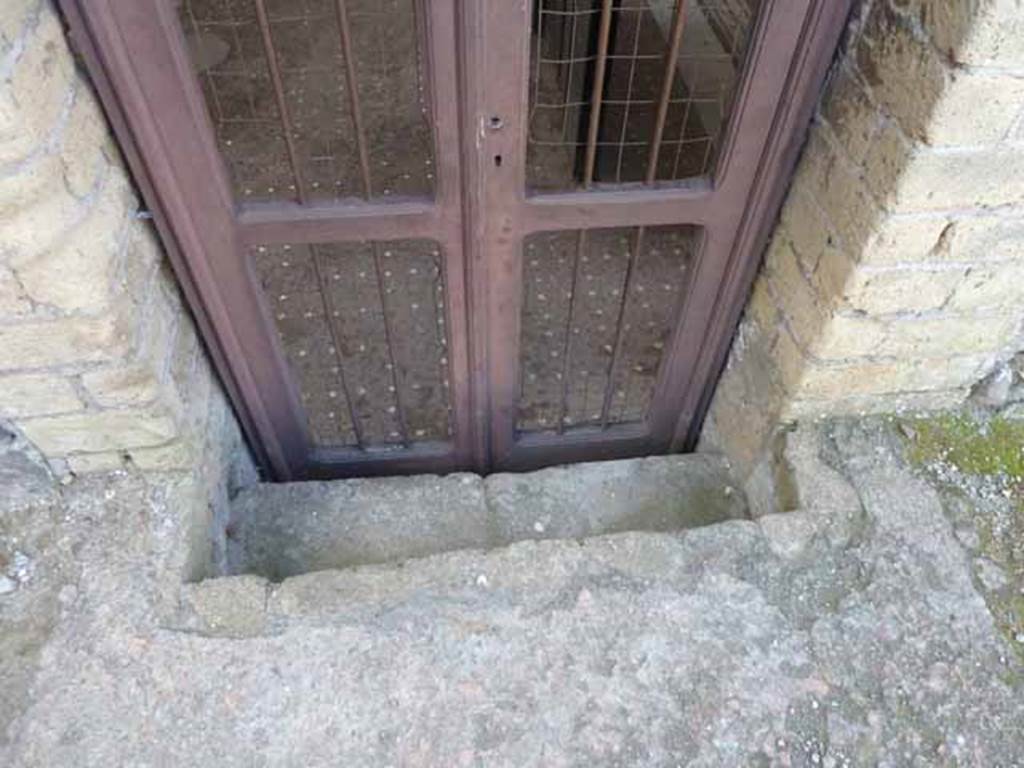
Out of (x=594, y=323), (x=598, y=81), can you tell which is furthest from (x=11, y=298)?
(x=594, y=323)

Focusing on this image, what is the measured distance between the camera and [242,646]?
1788 millimetres

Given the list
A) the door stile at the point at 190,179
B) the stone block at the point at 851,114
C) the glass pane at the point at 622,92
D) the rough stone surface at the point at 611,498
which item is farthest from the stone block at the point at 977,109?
the door stile at the point at 190,179

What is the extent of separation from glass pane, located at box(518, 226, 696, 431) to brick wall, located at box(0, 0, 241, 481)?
1.18 m

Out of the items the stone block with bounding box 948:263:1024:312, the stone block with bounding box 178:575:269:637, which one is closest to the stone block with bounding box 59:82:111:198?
the stone block with bounding box 178:575:269:637

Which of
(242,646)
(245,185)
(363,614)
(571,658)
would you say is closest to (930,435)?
(571,658)

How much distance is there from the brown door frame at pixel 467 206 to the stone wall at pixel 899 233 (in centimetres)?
10

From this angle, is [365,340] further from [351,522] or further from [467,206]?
[467,206]

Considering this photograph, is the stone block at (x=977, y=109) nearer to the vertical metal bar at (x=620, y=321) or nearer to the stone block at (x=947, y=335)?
the stone block at (x=947, y=335)

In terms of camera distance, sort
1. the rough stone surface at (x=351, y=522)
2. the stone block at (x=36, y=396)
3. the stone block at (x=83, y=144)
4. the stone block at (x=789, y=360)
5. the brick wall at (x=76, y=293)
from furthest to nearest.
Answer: the rough stone surface at (x=351, y=522)
the stone block at (x=789, y=360)
the stone block at (x=36, y=396)
the stone block at (x=83, y=144)
the brick wall at (x=76, y=293)

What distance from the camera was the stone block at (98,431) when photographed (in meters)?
1.85

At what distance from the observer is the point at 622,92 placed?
3494mm

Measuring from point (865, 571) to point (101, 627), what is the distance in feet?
5.73

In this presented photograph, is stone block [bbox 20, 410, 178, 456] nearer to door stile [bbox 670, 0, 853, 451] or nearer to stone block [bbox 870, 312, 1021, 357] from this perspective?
door stile [bbox 670, 0, 853, 451]

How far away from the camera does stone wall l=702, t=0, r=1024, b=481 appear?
1470 mm
